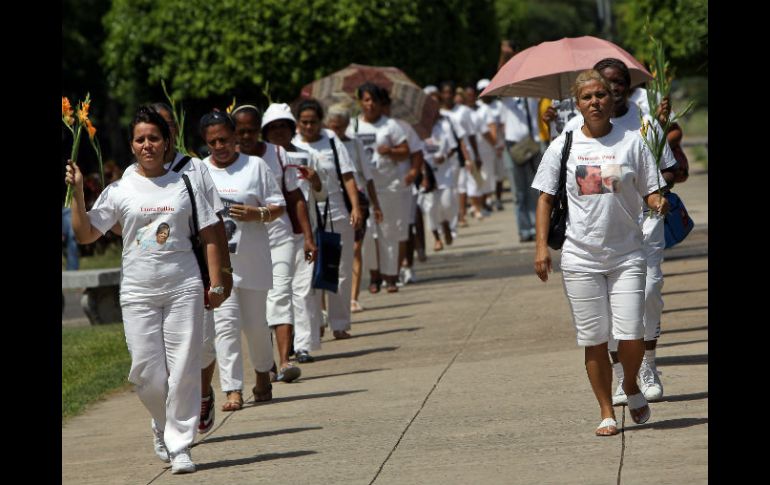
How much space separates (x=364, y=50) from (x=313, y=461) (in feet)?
59.8

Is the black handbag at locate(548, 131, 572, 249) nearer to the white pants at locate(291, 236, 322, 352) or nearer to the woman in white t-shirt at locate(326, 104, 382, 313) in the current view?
the white pants at locate(291, 236, 322, 352)

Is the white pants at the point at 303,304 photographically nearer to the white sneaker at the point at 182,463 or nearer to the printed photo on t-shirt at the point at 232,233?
the printed photo on t-shirt at the point at 232,233

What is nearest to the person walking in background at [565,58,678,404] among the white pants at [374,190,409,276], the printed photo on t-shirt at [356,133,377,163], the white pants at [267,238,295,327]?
the white pants at [267,238,295,327]

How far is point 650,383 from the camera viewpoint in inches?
366

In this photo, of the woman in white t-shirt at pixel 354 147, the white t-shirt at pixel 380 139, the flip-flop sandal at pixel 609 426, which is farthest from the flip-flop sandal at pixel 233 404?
the white t-shirt at pixel 380 139

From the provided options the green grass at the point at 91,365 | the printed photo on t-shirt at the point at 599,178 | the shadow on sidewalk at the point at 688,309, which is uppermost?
the printed photo on t-shirt at the point at 599,178

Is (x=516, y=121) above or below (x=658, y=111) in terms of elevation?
below

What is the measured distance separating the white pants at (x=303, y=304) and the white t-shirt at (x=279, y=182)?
482 millimetres

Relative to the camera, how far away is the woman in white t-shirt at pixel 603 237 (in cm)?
835

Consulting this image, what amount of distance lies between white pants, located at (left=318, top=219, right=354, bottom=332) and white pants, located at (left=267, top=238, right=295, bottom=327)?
186 centimetres

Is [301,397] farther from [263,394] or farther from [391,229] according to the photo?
[391,229]

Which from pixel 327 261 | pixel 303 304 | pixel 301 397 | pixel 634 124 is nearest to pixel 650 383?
pixel 634 124

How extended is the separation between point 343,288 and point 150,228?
514cm
